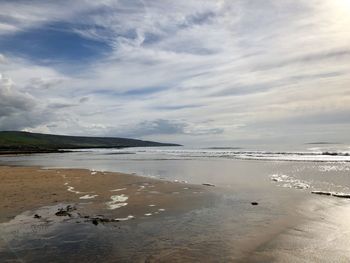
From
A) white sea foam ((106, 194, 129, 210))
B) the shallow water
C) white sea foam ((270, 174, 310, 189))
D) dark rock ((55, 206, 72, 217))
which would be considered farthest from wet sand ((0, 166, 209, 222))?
white sea foam ((270, 174, 310, 189))

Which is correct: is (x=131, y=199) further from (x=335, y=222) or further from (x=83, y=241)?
(x=335, y=222)

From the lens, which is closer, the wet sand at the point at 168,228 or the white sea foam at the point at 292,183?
the wet sand at the point at 168,228

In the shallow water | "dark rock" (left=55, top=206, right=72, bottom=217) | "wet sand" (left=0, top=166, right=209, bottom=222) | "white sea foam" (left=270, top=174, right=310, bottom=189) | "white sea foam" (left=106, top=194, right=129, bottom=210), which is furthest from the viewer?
"white sea foam" (left=270, top=174, right=310, bottom=189)

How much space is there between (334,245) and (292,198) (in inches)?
331

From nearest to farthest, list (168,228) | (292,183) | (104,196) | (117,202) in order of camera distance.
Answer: (168,228) < (117,202) < (104,196) < (292,183)

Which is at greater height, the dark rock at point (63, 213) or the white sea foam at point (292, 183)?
the white sea foam at point (292, 183)

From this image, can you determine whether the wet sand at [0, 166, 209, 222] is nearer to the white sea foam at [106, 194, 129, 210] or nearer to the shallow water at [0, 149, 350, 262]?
the white sea foam at [106, 194, 129, 210]

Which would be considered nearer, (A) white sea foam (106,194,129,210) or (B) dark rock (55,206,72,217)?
(B) dark rock (55,206,72,217)

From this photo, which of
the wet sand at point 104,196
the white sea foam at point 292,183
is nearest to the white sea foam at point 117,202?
the wet sand at point 104,196

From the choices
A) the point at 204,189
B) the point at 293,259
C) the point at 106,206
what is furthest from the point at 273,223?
the point at 204,189

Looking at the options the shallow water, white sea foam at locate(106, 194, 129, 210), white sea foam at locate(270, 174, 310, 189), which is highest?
white sea foam at locate(270, 174, 310, 189)

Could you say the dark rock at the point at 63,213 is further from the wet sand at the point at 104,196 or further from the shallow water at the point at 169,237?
the shallow water at the point at 169,237

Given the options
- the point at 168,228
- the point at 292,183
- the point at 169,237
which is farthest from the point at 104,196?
the point at 292,183

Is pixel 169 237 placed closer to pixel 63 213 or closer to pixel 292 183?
pixel 63 213
